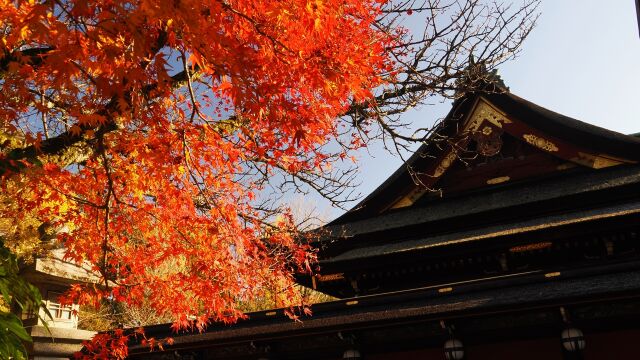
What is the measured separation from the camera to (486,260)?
9.34m

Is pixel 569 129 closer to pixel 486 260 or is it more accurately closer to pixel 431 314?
pixel 486 260

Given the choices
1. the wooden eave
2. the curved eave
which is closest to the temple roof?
the curved eave

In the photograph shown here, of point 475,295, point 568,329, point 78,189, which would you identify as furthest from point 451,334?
point 78,189

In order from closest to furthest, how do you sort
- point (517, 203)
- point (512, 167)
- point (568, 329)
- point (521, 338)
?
point (568, 329) → point (521, 338) → point (517, 203) → point (512, 167)

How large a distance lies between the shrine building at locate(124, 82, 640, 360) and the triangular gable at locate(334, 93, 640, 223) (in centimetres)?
3

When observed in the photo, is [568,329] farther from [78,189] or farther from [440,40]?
[78,189]

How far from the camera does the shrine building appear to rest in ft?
24.6

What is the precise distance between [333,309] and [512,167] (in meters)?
5.32

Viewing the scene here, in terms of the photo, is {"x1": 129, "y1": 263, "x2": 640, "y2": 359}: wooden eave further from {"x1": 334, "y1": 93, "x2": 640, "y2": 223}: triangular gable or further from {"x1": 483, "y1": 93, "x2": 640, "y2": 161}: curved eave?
{"x1": 483, "y1": 93, "x2": 640, "y2": 161}: curved eave

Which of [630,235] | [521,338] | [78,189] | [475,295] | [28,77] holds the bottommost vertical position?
[521,338]

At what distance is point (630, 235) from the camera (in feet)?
26.7

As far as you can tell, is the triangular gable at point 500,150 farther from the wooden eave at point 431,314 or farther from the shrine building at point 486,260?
the wooden eave at point 431,314

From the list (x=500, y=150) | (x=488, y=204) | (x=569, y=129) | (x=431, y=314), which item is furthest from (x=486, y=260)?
(x=569, y=129)

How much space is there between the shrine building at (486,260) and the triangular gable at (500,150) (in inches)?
1.1
